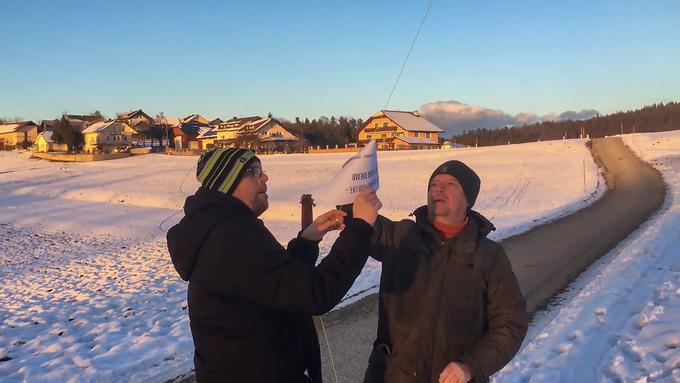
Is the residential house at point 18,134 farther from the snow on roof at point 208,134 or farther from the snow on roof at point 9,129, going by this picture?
the snow on roof at point 208,134

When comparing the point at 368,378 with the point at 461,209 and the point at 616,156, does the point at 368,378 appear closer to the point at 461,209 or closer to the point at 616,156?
the point at 461,209

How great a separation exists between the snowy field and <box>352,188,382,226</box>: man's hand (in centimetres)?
15

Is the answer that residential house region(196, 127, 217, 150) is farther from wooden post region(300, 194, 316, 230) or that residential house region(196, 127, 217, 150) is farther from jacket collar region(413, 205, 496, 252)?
jacket collar region(413, 205, 496, 252)

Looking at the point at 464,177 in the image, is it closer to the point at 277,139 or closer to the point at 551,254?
the point at 551,254

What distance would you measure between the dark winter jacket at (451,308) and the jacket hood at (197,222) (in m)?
1.05

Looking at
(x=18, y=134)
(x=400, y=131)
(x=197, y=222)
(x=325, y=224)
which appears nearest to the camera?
(x=197, y=222)

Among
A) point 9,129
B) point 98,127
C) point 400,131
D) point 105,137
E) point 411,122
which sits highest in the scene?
point 9,129

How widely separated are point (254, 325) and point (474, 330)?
1.22 metres

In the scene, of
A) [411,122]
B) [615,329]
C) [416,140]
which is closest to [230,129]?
[411,122]

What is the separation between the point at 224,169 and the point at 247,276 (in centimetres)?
54

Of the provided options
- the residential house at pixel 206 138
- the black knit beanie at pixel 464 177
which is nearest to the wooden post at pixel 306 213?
the black knit beanie at pixel 464 177

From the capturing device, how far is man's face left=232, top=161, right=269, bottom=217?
228 centimetres

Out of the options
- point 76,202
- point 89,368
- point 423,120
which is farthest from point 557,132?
point 89,368

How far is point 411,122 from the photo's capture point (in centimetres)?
9062
